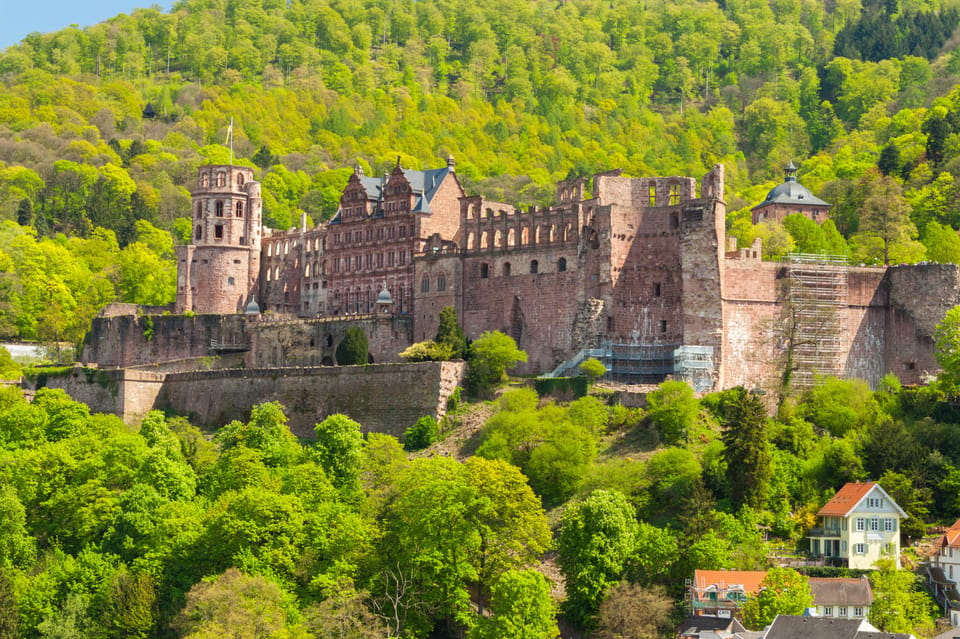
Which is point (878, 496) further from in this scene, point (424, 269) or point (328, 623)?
point (424, 269)

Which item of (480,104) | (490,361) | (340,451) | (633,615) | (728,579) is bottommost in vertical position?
(633,615)

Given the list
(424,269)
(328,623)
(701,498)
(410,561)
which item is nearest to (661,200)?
(424,269)

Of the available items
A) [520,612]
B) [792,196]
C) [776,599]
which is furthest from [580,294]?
[776,599]

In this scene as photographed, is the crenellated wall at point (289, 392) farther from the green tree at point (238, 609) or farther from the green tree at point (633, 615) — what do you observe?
the green tree at point (633, 615)

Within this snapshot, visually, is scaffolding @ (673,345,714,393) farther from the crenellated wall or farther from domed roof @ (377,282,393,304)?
domed roof @ (377,282,393,304)

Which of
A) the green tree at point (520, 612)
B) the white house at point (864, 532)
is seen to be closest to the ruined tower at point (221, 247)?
the green tree at point (520, 612)

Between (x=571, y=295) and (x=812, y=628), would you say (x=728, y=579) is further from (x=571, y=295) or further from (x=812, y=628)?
(x=571, y=295)

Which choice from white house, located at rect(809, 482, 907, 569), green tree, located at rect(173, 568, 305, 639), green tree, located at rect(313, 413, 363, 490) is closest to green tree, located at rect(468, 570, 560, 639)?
green tree, located at rect(173, 568, 305, 639)
